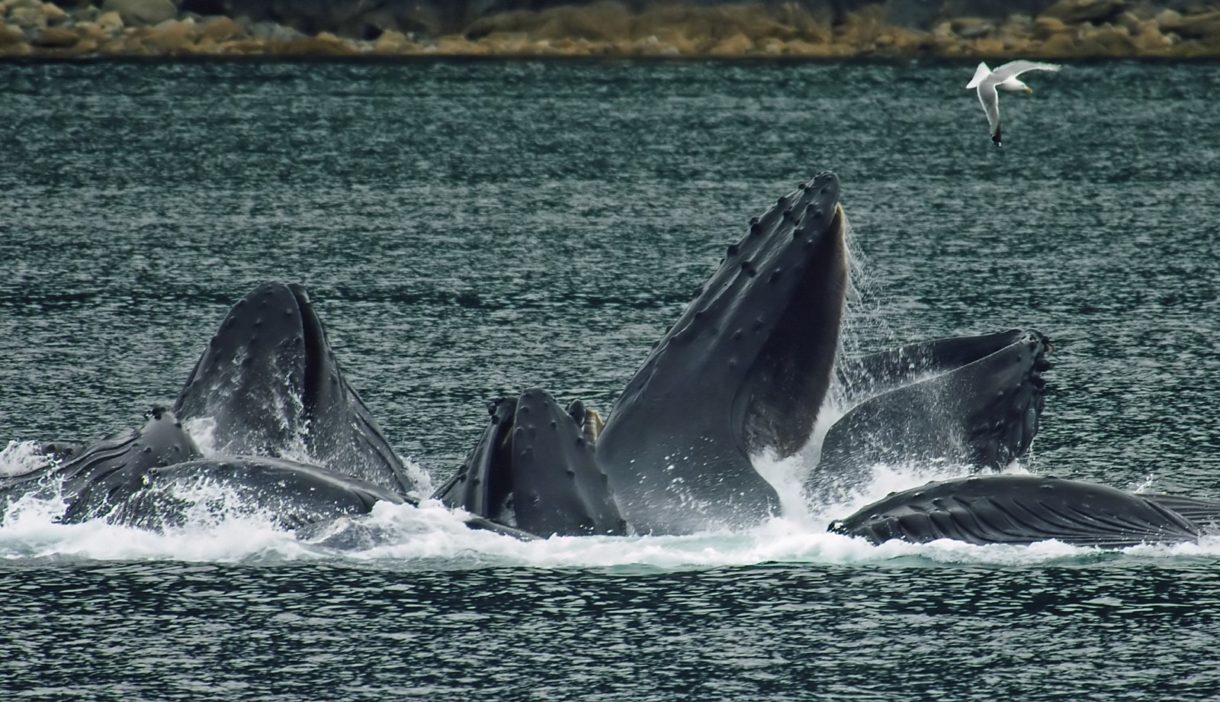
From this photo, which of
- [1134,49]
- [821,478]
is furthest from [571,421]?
[1134,49]

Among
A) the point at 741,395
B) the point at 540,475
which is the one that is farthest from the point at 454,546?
the point at 741,395

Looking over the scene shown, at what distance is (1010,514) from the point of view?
15.6m

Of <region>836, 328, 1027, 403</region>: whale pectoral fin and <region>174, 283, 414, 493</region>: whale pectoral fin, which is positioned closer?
<region>836, 328, 1027, 403</region>: whale pectoral fin

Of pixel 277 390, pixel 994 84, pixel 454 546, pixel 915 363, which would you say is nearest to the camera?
pixel 454 546

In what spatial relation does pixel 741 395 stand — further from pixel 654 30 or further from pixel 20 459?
pixel 654 30

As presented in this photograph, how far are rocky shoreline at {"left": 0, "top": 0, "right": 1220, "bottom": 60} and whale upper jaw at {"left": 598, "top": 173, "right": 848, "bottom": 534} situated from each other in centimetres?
9149

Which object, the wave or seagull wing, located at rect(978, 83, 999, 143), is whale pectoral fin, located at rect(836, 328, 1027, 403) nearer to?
the wave

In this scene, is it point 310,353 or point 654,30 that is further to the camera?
point 654,30

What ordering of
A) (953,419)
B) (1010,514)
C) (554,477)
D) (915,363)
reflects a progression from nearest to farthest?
1. (554,477)
2. (1010,514)
3. (953,419)
4. (915,363)

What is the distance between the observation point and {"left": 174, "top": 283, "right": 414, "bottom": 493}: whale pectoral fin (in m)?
16.7

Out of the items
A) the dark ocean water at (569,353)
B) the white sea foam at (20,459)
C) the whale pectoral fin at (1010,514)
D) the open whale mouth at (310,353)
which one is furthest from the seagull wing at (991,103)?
the white sea foam at (20,459)

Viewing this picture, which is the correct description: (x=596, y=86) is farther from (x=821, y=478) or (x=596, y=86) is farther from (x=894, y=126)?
(x=821, y=478)

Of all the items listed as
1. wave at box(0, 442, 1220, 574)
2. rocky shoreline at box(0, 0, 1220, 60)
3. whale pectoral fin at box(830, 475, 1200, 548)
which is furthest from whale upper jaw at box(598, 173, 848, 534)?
rocky shoreline at box(0, 0, 1220, 60)

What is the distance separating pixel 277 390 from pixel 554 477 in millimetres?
2530
